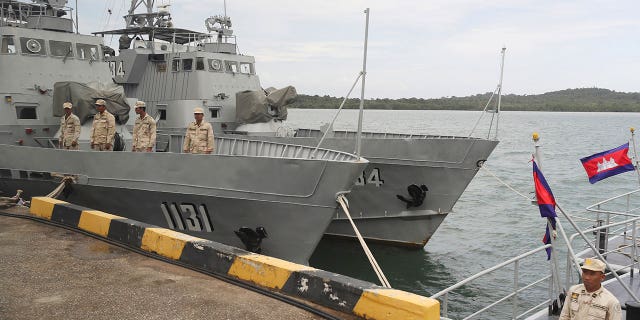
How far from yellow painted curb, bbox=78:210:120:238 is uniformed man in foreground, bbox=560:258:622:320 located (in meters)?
5.60

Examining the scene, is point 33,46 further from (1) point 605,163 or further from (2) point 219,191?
(1) point 605,163

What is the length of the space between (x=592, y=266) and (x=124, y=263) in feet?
15.7

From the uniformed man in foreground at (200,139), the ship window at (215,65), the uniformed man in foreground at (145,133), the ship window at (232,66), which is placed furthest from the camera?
the ship window at (232,66)

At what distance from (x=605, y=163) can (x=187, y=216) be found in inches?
278

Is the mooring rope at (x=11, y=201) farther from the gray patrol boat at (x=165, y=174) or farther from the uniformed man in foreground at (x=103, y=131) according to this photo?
the uniformed man in foreground at (x=103, y=131)

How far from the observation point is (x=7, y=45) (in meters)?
12.4

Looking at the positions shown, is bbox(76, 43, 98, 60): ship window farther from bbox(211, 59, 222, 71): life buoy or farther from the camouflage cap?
the camouflage cap

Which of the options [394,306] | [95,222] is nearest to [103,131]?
[95,222]

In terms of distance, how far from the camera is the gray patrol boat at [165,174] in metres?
8.82

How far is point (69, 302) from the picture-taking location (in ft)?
16.9

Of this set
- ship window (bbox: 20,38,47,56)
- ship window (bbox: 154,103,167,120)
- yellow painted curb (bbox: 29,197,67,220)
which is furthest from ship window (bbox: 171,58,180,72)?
yellow painted curb (bbox: 29,197,67,220)

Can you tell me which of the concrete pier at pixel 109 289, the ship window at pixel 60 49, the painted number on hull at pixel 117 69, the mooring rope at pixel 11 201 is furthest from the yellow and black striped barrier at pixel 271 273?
the painted number on hull at pixel 117 69

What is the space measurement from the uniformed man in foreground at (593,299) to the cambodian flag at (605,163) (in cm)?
A: 476

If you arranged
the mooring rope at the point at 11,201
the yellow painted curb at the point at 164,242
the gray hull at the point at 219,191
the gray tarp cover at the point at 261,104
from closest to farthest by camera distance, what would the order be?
the yellow painted curb at the point at 164,242, the gray hull at the point at 219,191, the mooring rope at the point at 11,201, the gray tarp cover at the point at 261,104
